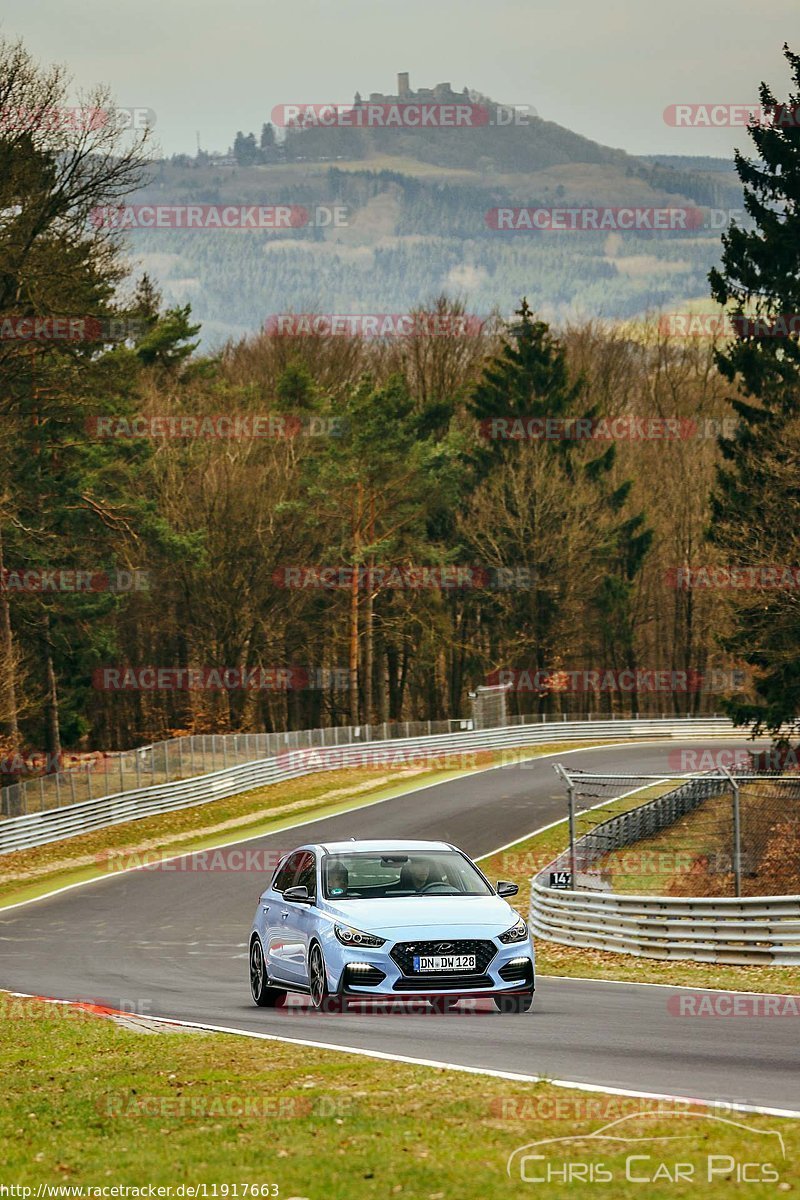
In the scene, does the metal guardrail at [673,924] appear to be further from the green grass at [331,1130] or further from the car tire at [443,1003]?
the green grass at [331,1130]

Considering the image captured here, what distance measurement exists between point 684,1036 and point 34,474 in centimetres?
3981

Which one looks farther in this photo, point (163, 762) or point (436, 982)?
point (163, 762)

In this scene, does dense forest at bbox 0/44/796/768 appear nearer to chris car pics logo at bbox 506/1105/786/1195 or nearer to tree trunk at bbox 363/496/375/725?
tree trunk at bbox 363/496/375/725

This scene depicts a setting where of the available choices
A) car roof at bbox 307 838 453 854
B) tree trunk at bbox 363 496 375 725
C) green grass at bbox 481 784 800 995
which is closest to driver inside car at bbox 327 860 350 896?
car roof at bbox 307 838 453 854

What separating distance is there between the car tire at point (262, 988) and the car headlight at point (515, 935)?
9.86 feet

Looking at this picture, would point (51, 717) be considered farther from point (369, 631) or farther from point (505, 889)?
point (505, 889)

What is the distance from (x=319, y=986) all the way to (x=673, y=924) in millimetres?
8275

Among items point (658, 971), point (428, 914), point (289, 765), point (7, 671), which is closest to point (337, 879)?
point (428, 914)

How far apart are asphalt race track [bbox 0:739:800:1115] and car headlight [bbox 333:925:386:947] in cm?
67

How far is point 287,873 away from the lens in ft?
53.9

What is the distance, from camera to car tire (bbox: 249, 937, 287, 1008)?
1630 centimetres

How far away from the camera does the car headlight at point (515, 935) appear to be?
46.3 feet

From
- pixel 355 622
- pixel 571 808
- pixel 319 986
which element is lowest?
pixel 355 622

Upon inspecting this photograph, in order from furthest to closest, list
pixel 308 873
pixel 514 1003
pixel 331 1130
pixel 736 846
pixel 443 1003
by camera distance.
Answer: pixel 736 846, pixel 308 873, pixel 514 1003, pixel 443 1003, pixel 331 1130
